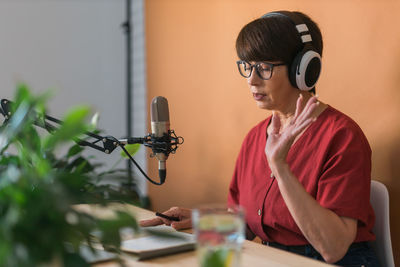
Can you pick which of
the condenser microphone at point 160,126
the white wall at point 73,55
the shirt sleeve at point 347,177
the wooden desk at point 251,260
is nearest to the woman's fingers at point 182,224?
the condenser microphone at point 160,126

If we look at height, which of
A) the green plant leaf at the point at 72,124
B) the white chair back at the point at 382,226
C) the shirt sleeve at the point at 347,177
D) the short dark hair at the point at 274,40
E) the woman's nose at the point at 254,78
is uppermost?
the short dark hair at the point at 274,40

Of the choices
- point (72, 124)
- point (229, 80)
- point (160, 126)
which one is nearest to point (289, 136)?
point (160, 126)

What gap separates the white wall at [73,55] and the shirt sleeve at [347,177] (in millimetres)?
2303

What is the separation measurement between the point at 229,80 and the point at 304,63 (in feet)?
3.49

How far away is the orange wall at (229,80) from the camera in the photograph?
69.6 inches

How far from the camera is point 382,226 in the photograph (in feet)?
5.16

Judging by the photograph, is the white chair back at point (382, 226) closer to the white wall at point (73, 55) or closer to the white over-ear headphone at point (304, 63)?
the white over-ear headphone at point (304, 63)

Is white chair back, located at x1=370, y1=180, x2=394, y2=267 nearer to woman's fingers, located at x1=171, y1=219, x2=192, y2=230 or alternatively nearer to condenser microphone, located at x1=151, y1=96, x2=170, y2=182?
woman's fingers, located at x1=171, y1=219, x2=192, y2=230

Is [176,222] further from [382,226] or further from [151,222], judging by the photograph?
[382,226]

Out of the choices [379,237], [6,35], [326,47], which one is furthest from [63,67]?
[379,237]

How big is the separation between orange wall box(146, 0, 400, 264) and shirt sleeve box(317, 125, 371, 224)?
0.97 ft

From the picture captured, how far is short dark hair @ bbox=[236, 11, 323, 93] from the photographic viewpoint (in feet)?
5.41

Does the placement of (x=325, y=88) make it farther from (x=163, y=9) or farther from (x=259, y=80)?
(x=163, y=9)

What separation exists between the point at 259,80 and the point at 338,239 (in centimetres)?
58
